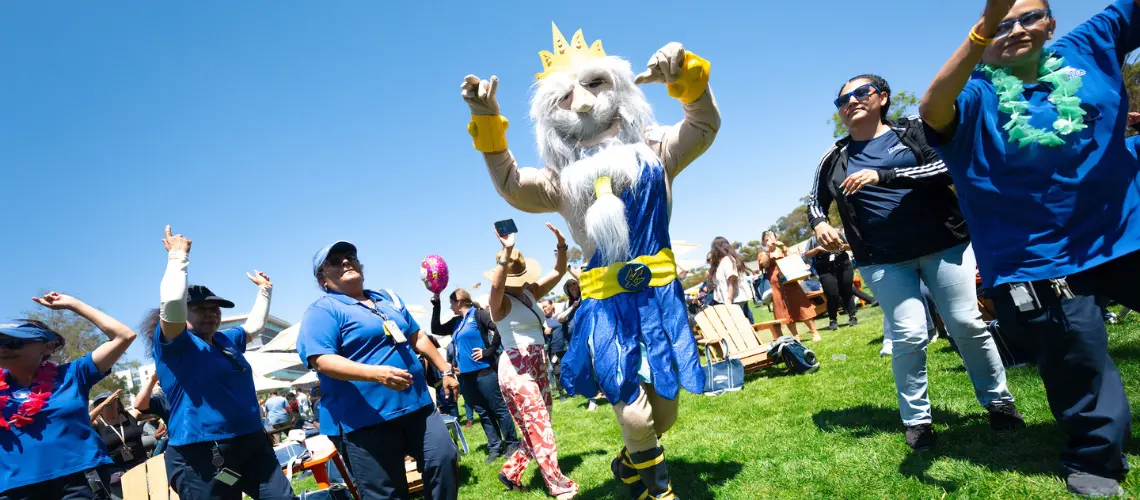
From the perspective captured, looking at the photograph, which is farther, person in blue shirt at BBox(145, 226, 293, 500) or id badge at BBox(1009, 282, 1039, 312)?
person in blue shirt at BBox(145, 226, 293, 500)

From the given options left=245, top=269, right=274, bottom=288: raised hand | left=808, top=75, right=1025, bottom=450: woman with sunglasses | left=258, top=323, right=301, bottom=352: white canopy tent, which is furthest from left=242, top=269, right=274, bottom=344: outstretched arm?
left=258, top=323, right=301, bottom=352: white canopy tent

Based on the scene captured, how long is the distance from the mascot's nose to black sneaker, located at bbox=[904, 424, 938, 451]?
241cm

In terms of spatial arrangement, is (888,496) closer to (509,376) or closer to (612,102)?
(612,102)

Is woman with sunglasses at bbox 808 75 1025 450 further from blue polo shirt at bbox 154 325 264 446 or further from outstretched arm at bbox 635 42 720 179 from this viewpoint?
blue polo shirt at bbox 154 325 264 446

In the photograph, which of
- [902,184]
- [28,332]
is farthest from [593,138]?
[28,332]

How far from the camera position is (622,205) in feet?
9.45

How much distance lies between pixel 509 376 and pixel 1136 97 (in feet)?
69.7

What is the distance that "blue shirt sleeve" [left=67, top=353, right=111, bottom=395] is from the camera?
3727 millimetres

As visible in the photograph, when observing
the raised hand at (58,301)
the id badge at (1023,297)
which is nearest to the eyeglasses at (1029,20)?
the id badge at (1023,297)

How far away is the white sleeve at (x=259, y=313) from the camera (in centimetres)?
418

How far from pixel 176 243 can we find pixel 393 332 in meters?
1.27

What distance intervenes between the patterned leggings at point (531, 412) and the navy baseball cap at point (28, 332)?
2.90 m

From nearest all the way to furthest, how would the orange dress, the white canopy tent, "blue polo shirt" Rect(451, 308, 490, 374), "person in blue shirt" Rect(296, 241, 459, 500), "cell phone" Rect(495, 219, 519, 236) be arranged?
"person in blue shirt" Rect(296, 241, 459, 500), "cell phone" Rect(495, 219, 519, 236), "blue polo shirt" Rect(451, 308, 490, 374), the orange dress, the white canopy tent

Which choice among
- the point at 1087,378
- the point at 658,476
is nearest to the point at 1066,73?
the point at 1087,378
